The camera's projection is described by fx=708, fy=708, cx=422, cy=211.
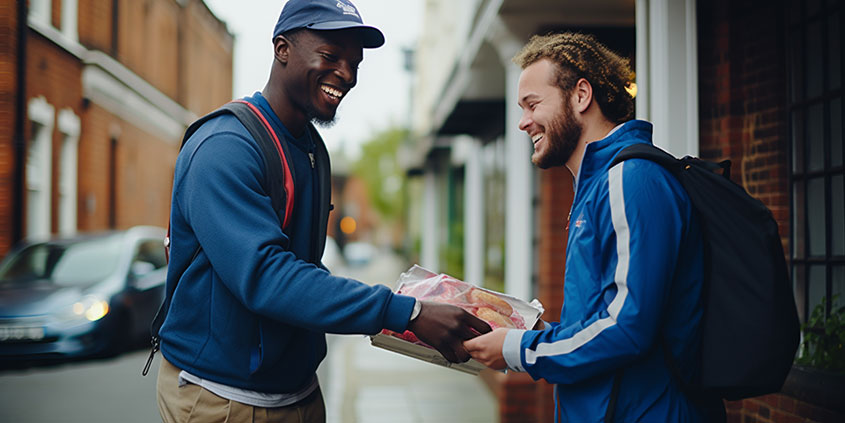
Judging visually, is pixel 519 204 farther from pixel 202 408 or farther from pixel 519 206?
pixel 202 408

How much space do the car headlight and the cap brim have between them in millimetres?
7165

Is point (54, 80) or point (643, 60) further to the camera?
point (54, 80)

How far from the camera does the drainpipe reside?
18.4ft

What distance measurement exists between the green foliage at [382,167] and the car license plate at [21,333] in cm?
3627

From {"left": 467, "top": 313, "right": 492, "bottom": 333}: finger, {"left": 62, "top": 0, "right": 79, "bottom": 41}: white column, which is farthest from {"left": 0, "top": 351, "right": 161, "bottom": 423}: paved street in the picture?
{"left": 467, "top": 313, "right": 492, "bottom": 333}: finger

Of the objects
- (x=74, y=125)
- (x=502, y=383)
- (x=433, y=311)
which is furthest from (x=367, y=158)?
(x=433, y=311)

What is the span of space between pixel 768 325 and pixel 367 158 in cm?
4543

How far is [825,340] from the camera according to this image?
11.1 ft

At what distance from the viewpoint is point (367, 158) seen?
46812 millimetres

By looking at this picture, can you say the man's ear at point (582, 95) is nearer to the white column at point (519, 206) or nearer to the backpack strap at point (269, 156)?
the backpack strap at point (269, 156)

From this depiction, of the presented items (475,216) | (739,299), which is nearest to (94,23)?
(475,216)

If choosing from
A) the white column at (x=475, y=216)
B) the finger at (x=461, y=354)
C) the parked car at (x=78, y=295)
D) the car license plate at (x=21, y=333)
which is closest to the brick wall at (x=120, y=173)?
the parked car at (x=78, y=295)

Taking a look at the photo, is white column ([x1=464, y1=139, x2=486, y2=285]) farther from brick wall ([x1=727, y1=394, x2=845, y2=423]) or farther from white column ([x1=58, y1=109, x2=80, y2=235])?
A: brick wall ([x1=727, y1=394, x2=845, y2=423])

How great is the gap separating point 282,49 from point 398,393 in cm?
642
